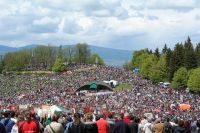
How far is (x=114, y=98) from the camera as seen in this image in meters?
71.1

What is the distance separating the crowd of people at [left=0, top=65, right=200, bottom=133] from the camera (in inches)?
1844

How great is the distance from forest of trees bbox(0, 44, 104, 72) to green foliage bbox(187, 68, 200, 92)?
64.0 meters

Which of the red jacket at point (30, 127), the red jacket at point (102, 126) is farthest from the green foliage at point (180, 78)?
the red jacket at point (30, 127)

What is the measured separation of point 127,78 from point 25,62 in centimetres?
6824

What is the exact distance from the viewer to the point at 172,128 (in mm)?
18469

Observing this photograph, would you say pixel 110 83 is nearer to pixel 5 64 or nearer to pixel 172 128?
pixel 5 64

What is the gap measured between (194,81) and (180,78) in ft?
19.0

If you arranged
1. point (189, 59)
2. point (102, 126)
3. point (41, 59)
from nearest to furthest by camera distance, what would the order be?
point (102, 126) < point (189, 59) < point (41, 59)

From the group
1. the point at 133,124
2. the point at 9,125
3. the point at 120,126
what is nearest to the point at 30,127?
the point at 9,125

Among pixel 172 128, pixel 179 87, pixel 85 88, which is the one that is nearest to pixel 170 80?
pixel 179 87

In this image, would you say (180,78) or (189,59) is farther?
(189,59)

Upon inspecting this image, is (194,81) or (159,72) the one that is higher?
A: (159,72)

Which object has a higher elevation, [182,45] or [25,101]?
[182,45]

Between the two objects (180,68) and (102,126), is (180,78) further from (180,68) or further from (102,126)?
(102,126)
